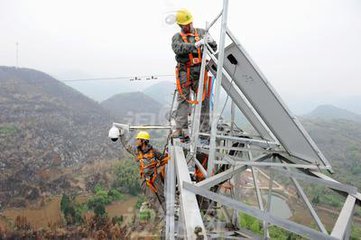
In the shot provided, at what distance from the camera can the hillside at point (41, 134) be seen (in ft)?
95.3

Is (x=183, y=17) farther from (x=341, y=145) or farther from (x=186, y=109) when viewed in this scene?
(x=341, y=145)

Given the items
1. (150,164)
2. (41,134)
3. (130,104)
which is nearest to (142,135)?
(150,164)

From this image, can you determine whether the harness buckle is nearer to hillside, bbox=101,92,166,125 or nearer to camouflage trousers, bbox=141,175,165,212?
camouflage trousers, bbox=141,175,165,212

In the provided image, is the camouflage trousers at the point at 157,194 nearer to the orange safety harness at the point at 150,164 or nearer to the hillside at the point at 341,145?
the orange safety harness at the point at 150,164

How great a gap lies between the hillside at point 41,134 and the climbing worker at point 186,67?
23730mm

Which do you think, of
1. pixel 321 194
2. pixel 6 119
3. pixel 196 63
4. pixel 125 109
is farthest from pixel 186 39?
pixel 125 109

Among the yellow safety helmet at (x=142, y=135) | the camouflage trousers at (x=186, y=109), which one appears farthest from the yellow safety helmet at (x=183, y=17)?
the yellow safety helmet at (x=142, y=135)

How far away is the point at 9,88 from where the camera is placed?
4572 centimetres

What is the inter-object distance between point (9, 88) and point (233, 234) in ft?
154

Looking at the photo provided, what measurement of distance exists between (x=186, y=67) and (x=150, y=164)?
6.60 feet

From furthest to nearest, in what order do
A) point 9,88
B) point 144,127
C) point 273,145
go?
point 9,88
point 144,127
point 273,145

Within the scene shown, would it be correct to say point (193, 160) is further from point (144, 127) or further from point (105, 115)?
point (105, 115)

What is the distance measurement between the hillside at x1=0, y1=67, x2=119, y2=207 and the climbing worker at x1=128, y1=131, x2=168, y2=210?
22.7 meters

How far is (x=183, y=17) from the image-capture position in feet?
18.4
